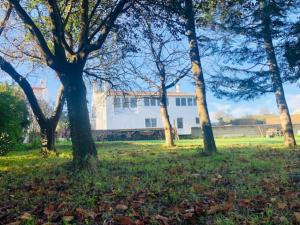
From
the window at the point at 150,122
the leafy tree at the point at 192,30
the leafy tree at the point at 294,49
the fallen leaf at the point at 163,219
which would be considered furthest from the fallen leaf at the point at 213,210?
the window at the point at 150,122

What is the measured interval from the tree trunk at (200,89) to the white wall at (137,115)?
42105 mm

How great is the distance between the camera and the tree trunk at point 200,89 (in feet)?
43.9

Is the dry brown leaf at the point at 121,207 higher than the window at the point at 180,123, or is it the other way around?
the window at the point at 180,123

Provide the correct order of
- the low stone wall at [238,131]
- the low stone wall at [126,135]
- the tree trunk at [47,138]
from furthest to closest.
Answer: the low stone wall at [238,131] → the low stone wall at [126,135] → the tree trunk at [47,138]

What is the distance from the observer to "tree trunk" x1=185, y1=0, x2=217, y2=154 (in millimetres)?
13383

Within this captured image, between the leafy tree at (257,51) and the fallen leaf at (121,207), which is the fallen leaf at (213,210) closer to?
the fallen leaf at (121,207)

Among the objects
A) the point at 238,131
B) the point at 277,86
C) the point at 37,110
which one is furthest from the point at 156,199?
the point at 238,131

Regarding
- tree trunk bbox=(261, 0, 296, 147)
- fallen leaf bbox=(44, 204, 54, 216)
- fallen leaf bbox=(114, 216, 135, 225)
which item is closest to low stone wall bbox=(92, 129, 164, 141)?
tree trunk bbox=(261, 0, 296, 147)

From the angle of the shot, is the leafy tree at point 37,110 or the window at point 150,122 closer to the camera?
the leafy tree at point 37,110

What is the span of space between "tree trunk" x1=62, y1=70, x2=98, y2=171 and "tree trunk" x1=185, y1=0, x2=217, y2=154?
499cm

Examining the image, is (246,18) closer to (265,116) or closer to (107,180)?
(107,180)

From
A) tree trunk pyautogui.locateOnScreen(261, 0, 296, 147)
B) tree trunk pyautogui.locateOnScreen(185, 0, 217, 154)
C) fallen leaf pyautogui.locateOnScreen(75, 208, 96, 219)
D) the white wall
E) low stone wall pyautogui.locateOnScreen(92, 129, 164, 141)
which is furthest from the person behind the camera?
the white wall

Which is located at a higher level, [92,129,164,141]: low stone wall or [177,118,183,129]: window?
[177,118,183,129]: window

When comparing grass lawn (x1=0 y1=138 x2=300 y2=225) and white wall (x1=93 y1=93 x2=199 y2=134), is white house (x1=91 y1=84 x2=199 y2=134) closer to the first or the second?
white wall (x1=93 y1=93 x2=199 y2=134)
